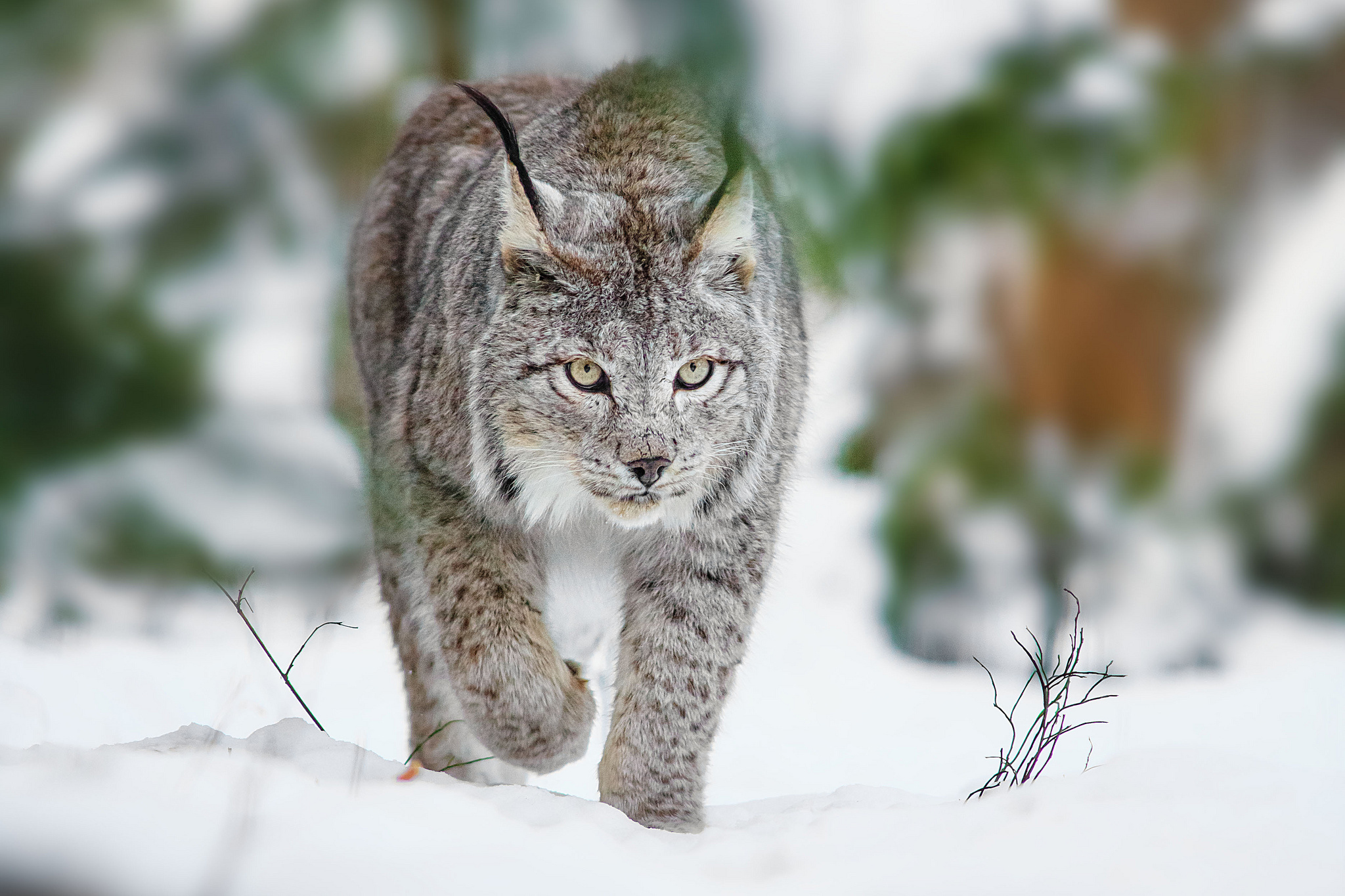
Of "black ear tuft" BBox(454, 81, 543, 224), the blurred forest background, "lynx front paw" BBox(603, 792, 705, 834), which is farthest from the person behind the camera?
the blurred forest background

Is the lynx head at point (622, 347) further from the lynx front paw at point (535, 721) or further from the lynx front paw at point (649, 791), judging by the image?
the lynx front paw at point (649, 791)

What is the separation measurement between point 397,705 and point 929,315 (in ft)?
10.7

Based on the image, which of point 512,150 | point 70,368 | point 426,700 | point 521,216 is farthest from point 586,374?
point 70,368

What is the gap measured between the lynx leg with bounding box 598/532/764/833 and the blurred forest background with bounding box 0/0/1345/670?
1516mm

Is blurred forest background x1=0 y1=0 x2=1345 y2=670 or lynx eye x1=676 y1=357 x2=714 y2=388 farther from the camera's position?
blurred forest background x1=0 y1=0 x2=1345 y2=670

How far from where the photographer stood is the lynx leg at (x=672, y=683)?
2.72 meters

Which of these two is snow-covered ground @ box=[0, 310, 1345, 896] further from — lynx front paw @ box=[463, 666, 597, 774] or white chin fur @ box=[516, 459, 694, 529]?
white chin fur @ box=[516, 459, 694, 529]

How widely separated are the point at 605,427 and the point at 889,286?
3632mm

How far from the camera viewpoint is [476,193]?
3.06m

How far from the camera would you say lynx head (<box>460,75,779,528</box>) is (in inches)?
98.8

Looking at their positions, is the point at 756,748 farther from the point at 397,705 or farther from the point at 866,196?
the point at 866,196

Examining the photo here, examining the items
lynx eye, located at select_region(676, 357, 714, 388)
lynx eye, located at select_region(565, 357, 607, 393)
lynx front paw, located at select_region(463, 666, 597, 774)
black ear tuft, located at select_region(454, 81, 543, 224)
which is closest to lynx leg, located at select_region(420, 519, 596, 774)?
lynx front paw, located at select_region(463, 666, 597, 774)

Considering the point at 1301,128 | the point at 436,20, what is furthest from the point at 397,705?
the point at 1301,128

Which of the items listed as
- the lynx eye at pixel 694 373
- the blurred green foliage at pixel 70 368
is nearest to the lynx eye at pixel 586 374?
the lynx eye at pixel 694 373
